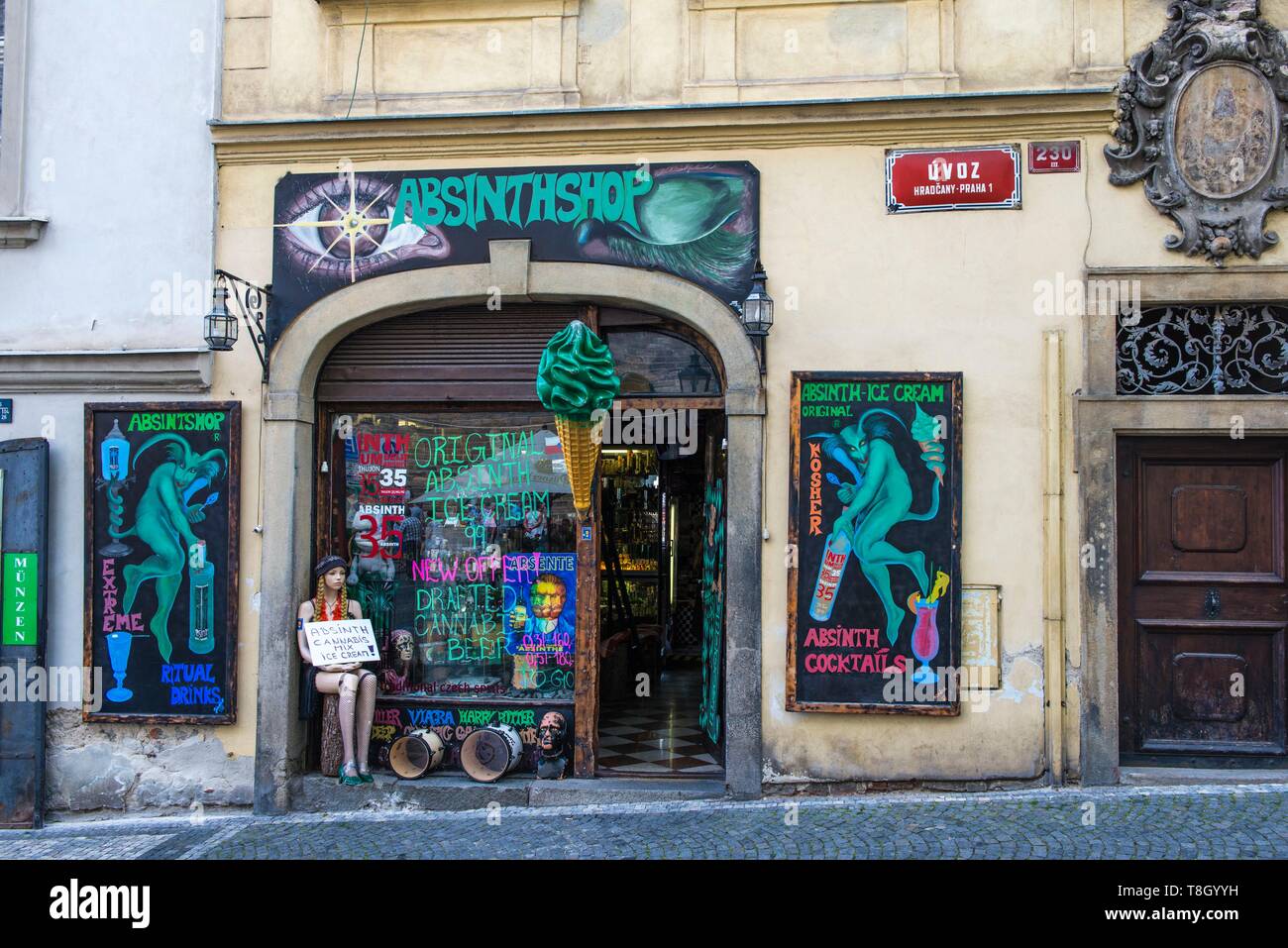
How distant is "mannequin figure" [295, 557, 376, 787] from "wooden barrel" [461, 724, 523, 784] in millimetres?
688

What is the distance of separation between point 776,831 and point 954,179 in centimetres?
433

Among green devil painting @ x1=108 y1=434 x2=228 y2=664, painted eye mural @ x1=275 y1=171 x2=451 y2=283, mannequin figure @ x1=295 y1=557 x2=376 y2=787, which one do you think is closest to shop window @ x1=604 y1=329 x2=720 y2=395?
painted eye mural @ x1=275 y1=171 x2=451 y2=283

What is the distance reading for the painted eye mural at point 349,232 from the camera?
7922 millimetres

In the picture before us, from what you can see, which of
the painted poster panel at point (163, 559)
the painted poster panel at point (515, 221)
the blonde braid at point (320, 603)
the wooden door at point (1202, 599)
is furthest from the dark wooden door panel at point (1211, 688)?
the painted poster panel at point (163, 559)

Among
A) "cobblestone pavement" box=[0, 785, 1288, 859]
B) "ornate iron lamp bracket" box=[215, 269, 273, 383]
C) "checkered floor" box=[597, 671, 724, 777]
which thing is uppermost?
"ornate iron lamp bracket" box=[215, 269, 273, 383]

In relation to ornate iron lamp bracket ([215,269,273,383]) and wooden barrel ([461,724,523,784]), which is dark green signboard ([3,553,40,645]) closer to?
ornate iron lamp bracket ([215,269,273,383])

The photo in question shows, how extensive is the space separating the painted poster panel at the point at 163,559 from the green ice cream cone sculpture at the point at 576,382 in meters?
2.39

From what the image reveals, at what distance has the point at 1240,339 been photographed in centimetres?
732

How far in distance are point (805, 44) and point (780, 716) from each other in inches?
178

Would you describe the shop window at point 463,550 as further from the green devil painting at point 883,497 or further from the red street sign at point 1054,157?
the red street sign at point 1054,157

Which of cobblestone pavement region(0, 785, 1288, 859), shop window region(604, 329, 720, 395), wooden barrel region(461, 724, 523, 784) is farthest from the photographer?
shop window region(604, 329, 720, 395)

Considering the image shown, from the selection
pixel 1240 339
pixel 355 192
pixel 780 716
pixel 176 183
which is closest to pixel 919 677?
pixel 780 716

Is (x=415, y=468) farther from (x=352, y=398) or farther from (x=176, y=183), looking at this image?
(x=176, y=183)

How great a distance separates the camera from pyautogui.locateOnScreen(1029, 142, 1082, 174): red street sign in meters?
7.38
